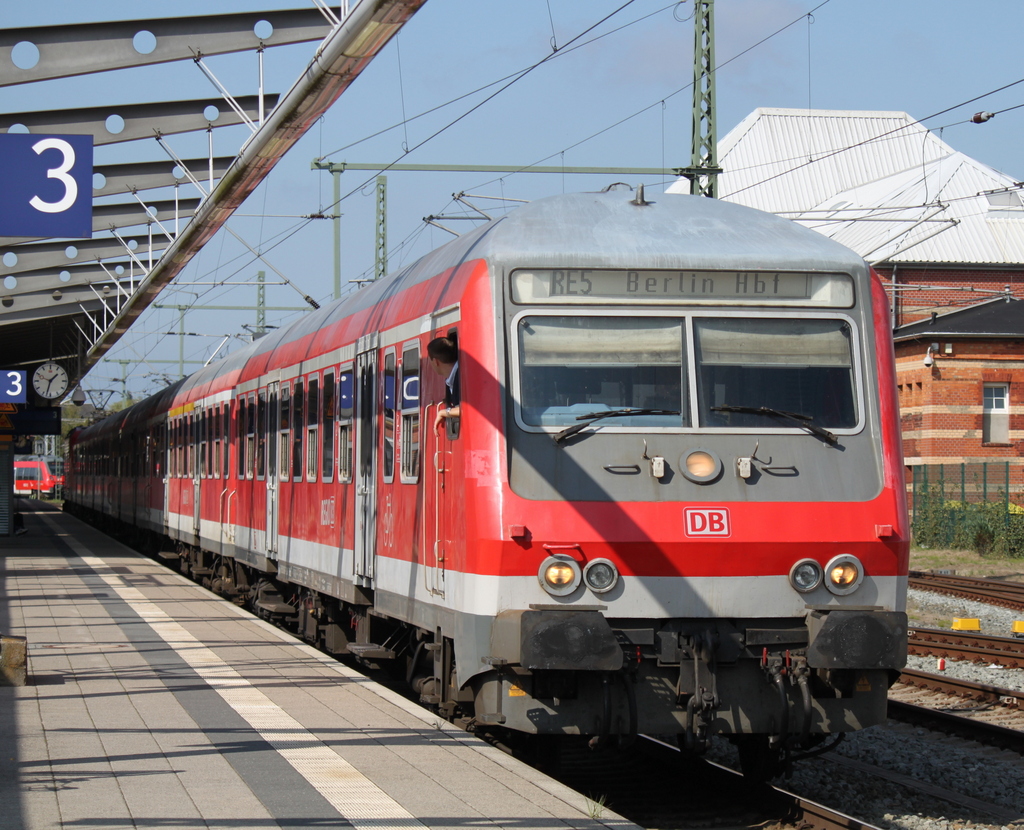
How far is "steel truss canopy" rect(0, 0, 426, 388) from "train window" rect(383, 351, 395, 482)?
2457 millimetres

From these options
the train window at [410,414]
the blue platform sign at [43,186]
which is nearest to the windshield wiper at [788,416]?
the train window at [410,414]

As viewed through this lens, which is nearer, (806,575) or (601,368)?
(806,575)

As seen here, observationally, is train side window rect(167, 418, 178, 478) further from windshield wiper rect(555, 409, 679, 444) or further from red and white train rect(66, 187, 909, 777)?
windshield wiper rect(555, 409, 679, 444)

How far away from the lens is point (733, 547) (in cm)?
715

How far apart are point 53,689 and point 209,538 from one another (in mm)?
9175

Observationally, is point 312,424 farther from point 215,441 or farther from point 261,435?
point 215,441

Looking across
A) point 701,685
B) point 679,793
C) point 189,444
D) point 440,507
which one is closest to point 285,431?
point 440,507

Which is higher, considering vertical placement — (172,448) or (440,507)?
(172,448)

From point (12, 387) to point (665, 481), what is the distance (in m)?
19.0

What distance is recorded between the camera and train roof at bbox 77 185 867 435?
24.6 feet

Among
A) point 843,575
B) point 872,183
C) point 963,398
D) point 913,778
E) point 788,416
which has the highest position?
point 872,183

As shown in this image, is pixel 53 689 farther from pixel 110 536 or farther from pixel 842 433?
pixel 110 536

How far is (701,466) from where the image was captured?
7.21 m

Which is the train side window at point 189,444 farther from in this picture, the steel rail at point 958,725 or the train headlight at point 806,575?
the train headlight at point 806,575
